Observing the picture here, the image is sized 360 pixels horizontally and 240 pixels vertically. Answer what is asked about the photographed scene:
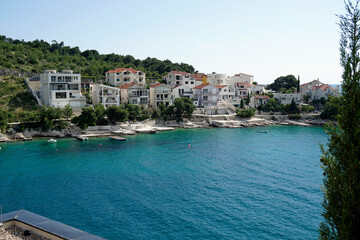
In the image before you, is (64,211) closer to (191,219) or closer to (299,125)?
(191,219)

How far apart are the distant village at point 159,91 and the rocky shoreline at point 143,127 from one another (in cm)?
589

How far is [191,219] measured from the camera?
2008cm

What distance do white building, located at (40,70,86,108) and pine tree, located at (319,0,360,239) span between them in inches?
2169

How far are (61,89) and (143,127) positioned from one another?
17.8m

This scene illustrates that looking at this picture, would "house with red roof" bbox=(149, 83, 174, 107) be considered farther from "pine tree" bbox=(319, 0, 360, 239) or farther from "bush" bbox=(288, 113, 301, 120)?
"pine tree" bbox=(319, 0, 360, 239)

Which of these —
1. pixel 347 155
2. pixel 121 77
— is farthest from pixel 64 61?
pixel 347 155

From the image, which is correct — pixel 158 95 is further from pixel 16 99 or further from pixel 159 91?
pixel 16 99

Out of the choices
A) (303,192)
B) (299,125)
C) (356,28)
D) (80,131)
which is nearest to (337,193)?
(356,28)

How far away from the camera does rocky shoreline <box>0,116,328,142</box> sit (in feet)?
159

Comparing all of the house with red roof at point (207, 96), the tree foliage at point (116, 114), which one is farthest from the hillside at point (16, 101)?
the house with red roof at point (207, 96)

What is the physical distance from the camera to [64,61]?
290 ft

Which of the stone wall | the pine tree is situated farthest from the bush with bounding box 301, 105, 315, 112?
the pine tree

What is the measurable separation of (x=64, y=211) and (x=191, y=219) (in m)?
9.32

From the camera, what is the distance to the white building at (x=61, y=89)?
55562mm
